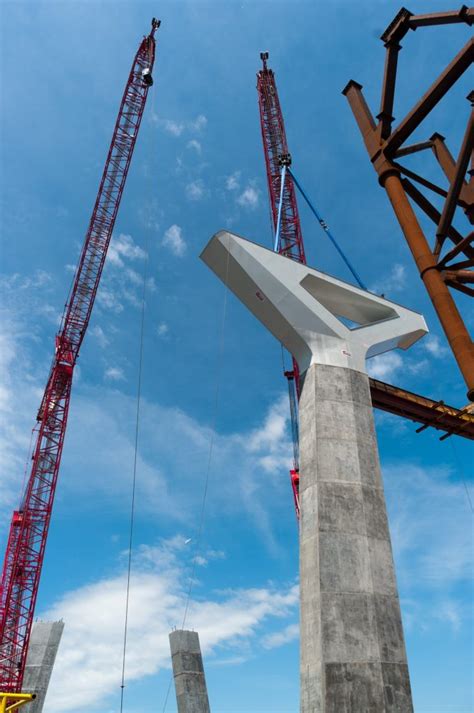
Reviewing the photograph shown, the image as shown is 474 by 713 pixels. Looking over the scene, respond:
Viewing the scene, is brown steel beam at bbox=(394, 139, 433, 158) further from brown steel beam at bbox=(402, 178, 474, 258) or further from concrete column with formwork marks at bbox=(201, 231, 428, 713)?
concrete column with formwork marks at bbox=(201, 231, 428, 713)

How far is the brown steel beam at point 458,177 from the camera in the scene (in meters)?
14.2

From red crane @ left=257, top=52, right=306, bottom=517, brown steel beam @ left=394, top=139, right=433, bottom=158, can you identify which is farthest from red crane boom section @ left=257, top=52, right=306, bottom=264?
brown steel beam @ left=394, top=139, right=433, bottom=158

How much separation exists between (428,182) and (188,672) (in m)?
23.0

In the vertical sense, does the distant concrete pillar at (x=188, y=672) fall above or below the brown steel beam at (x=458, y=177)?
below

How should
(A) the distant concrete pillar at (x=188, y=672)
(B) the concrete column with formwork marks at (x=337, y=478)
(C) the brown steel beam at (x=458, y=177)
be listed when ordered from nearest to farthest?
(B) the concrete column with formwork marks at (x=337, y=478) < (C) the brown steel beam at (x=458, y=177) < (A) the distant concrete pillar at (x=188, y=672)

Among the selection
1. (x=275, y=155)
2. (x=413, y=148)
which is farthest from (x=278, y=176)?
(x=413, y=148)

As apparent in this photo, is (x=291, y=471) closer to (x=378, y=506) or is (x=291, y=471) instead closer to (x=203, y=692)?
(x=203, y=692)

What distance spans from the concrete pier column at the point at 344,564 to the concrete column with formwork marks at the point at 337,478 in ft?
0.08

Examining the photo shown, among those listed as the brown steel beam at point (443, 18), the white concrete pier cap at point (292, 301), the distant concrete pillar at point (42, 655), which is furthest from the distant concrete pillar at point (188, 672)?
the brown steel beam at point (443, 18)

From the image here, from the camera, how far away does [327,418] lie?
15.0 meters

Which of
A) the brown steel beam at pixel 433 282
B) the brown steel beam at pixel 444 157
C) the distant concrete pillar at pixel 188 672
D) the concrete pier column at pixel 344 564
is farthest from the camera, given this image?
the distant concrete pillar at pixel 188 672

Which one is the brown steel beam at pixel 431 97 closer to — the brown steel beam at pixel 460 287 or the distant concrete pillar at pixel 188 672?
the brown steel beam at pixel 460 287

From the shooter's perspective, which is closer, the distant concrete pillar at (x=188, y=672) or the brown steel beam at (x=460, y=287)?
the brown steel beam at (x=460, y=287)

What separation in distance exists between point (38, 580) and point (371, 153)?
36.3 metres
